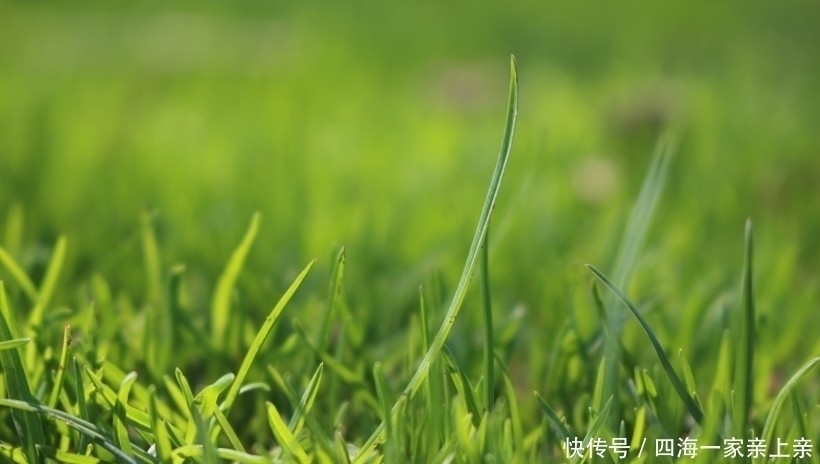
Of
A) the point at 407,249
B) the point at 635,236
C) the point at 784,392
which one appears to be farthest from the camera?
the point at 407,249

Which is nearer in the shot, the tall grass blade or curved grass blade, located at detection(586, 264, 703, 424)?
curved grass blade, located at detection(586, 264, 703, 424)

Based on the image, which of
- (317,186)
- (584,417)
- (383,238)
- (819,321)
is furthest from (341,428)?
(317,186)

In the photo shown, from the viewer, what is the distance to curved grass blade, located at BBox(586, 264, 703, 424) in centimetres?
70

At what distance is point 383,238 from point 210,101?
1036 mm

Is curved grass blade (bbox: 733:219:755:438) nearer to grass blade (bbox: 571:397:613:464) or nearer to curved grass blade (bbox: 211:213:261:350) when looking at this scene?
grass blade (bbox: 571:397:613:464)

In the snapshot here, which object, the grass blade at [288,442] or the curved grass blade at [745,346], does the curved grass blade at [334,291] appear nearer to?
the grass blade at [288,442]

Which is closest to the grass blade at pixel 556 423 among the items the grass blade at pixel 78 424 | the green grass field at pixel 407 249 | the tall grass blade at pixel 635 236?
the green grass field at pixel 407 249

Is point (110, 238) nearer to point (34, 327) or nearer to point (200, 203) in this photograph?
point (200, 203)

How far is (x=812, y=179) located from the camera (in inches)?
64.7

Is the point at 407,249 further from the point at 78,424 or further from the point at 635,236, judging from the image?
the point at 78,424

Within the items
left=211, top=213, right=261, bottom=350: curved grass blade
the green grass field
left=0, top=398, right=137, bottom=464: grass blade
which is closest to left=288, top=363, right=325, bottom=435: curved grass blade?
the green grass field

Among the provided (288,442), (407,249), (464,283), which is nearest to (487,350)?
(464,283)

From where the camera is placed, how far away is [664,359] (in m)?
0.71

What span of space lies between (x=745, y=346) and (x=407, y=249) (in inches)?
24.6
